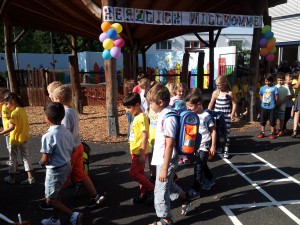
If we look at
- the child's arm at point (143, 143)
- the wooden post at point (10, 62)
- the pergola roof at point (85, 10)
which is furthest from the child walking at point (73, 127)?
the wooden post at point (10, 62)

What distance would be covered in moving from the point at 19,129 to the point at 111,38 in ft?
9.89

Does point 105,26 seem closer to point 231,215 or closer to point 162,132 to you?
point 162,132

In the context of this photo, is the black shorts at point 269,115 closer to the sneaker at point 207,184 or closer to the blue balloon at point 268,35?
the blue balloon at point 268,35

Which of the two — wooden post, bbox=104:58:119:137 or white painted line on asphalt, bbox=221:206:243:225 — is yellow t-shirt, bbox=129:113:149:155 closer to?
white painted line on asphalt, bbox=221:206:243:225

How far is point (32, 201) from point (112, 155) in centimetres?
221

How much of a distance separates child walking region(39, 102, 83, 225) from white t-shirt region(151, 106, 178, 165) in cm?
102

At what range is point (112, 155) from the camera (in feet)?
20.0

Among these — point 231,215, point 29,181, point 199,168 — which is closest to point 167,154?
point 199,168

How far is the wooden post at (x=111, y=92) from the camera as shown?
7066mm

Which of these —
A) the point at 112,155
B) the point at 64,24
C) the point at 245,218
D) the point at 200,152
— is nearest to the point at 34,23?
the point at 64,24

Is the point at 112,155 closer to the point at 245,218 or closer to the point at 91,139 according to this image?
the point at 91,139

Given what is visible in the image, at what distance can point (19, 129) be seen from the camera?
447 centimetres

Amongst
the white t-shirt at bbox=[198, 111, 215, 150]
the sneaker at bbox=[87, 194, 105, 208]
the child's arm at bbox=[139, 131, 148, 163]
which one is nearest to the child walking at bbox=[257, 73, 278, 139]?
the white t-shirt at bbox=[198, 111, 215, 150]

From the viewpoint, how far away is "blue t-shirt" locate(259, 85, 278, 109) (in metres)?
6.97
